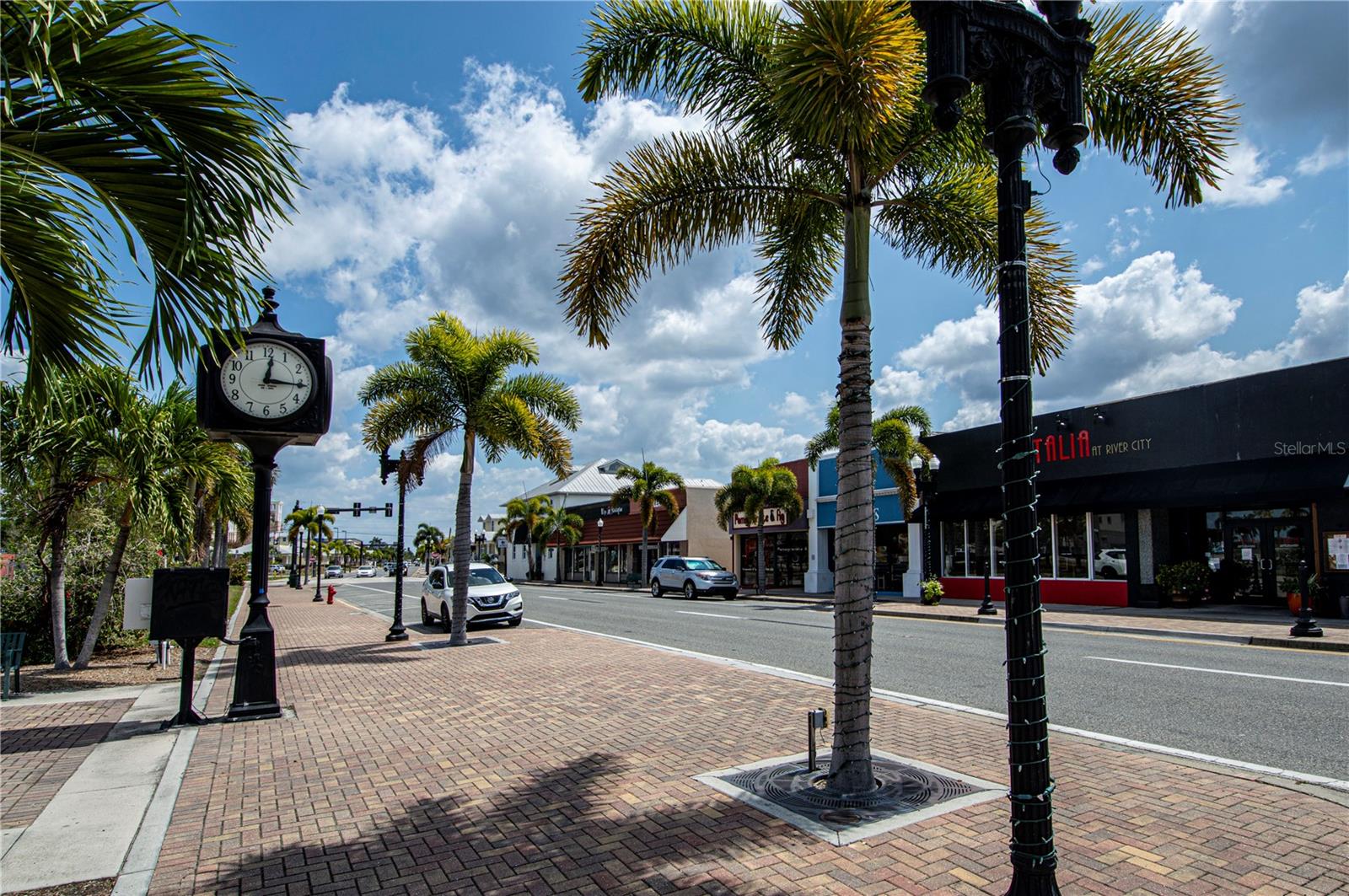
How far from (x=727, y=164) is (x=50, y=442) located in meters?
8.78

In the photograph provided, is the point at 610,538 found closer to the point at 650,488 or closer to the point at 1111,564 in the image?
the point at 650,488

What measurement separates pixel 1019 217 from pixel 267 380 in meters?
7.38

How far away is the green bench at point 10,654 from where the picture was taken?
368 inches

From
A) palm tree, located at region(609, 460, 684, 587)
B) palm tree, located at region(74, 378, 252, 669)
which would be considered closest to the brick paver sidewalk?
palm tree, located at region(74, 378, 252, 669)

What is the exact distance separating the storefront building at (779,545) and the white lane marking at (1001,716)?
21186 millimetres

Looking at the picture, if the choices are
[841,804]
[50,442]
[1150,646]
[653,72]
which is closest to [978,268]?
[653,72]

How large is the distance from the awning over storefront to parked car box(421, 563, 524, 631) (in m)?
11.4

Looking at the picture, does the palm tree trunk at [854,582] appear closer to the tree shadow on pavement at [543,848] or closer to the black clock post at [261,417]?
the tree shadow on pavement at [543,848]

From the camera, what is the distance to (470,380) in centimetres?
1589

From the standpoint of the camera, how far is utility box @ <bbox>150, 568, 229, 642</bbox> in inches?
308

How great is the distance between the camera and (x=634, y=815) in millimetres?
5141

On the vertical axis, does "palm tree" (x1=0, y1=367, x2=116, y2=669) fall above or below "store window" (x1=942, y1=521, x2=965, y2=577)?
above

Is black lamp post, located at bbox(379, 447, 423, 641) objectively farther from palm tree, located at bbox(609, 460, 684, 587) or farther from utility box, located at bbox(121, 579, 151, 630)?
palm tree, located at bbox(609, 460, 684, 587)

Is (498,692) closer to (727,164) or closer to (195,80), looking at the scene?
(727,164)
